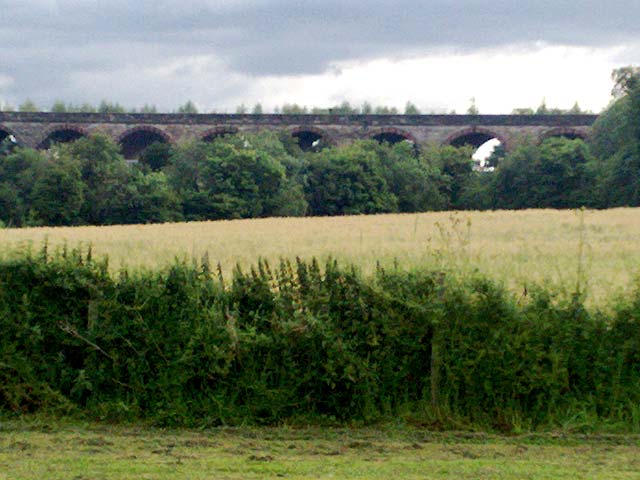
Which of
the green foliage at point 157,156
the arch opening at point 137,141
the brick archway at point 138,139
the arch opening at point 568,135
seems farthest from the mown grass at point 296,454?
the arch opening at point 137,141

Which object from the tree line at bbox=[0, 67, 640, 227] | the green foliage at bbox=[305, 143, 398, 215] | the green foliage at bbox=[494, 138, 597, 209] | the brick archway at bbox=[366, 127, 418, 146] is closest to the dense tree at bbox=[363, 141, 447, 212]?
the tree line at bbox=[0, 67, 640, 227]

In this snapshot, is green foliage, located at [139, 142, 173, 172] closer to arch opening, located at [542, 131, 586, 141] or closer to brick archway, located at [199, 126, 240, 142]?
brick archway, located at [199, 126, 240, 142]

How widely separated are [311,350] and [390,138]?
6775cm

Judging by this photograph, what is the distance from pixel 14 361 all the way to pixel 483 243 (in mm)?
10683

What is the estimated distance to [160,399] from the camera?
9.66 metres

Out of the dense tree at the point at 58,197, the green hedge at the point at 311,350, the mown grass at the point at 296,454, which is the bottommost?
the dense tree at the point at 58,197

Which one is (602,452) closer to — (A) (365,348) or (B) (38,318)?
(A) (365,348)

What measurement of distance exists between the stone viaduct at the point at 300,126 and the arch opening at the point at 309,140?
0.15m

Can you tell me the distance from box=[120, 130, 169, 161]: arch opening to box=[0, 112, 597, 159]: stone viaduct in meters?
0.16

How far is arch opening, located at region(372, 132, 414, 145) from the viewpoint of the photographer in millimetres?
74812

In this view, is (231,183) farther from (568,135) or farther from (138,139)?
(568,135)

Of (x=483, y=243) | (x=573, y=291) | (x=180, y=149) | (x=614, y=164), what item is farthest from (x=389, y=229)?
(x=180, y=149)

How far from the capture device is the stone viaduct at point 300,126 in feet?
237

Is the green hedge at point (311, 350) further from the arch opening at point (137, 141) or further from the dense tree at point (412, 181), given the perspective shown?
the arch opening at point (137, 141)
